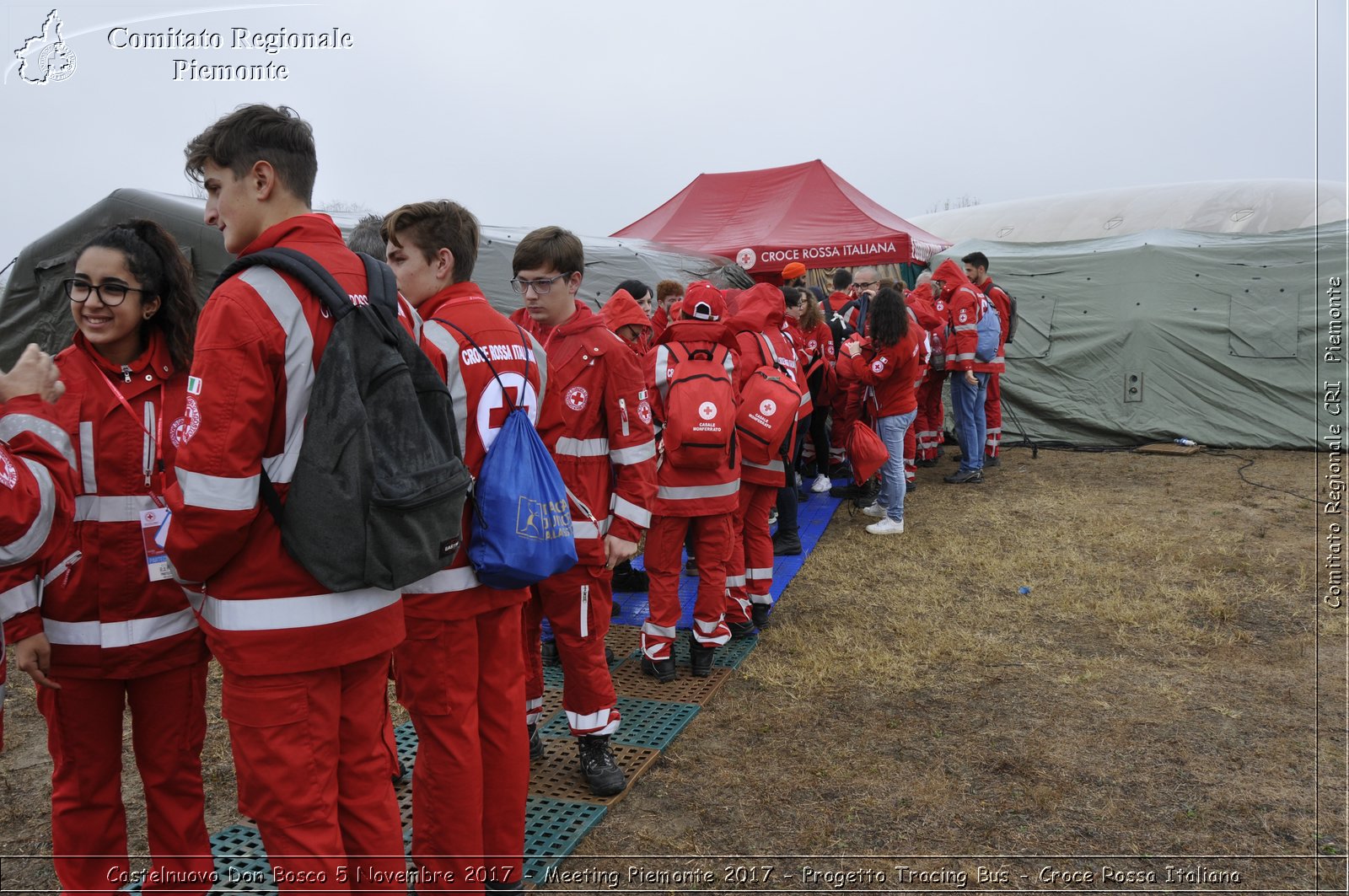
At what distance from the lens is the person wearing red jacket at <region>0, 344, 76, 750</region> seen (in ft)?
6.98

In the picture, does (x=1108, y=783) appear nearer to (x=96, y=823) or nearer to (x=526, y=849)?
(x=526, y=849)

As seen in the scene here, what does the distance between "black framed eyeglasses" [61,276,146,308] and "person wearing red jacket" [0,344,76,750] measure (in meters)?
0.22

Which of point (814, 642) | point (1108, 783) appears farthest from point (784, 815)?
point (814, 642)

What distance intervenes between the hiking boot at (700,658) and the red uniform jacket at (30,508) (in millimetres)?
3159

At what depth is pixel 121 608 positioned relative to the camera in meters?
2.37

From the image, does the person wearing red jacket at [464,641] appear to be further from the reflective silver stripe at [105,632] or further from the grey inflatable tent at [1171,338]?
the grey inflatable tent at [1171,338]

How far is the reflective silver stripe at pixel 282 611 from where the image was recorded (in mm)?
1906

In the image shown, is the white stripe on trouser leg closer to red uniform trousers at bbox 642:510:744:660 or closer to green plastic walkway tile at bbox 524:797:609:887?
green plastic walkway tile at bbox 524:797:609:887

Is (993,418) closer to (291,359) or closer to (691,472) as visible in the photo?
(691,472)

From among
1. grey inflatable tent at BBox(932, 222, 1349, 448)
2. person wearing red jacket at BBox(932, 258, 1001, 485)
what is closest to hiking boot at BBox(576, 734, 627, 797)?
person wearing red jacket at BBox(932, 258, 1001, 485)

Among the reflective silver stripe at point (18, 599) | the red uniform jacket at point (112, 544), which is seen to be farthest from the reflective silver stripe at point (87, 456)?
the reflective silver stripe at point (18, 599)

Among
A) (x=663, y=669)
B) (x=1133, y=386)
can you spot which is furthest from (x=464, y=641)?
(x=1133, y=386)

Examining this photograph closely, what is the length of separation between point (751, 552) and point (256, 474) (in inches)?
155

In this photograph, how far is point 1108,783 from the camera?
11.9ft
